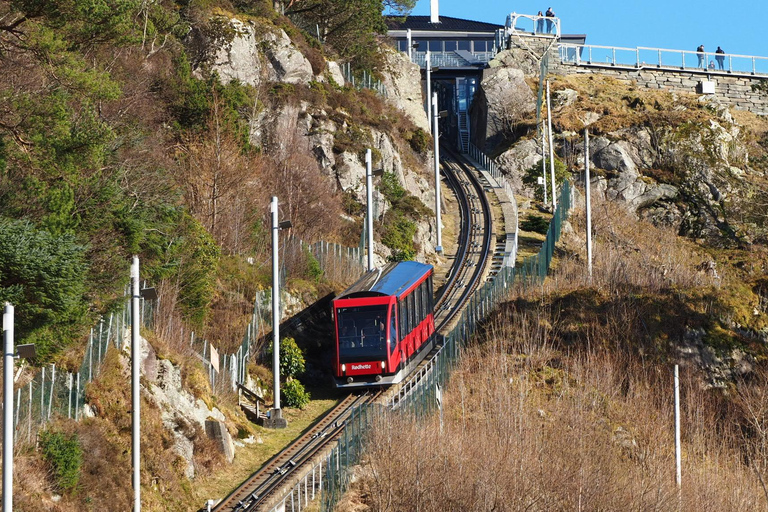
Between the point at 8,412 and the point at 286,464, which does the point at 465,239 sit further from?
the point at 8,412

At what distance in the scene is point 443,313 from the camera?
44531mm

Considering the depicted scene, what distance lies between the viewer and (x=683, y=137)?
252 ft

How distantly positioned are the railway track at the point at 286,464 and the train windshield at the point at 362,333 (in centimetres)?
133

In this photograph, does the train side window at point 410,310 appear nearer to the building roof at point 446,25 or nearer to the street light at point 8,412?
the street light at point 8,412

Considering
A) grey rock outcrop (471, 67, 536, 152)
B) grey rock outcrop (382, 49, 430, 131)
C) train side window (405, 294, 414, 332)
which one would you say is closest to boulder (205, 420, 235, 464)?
train side window (405, 294, 414, 332)

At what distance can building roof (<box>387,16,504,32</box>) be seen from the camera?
4070 inches

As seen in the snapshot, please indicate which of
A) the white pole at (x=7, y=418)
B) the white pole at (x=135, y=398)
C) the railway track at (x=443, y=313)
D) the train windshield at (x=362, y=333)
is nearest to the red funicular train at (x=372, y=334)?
the train windshield at (x=362, y=333)

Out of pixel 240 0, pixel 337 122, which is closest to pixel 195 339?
pixel 337 122

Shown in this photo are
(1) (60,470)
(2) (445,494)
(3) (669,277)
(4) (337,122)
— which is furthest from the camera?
(4) (337,122)

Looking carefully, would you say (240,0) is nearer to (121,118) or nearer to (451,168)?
(451,168)

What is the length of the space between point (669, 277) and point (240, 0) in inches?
1195

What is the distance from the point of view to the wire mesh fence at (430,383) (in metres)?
25.9

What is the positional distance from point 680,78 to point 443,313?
157 ft

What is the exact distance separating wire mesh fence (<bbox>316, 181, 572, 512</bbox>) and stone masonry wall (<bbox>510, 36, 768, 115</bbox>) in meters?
34.5
